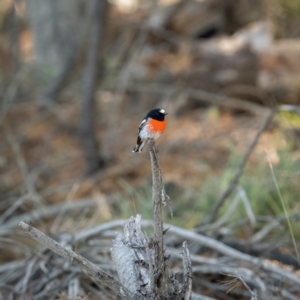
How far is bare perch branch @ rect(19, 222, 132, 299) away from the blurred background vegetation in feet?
7.81

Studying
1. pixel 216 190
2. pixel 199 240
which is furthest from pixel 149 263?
pixel 216 190

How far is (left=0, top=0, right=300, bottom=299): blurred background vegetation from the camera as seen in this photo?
4.97 meters

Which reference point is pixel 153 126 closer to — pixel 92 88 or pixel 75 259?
pixel 75 259

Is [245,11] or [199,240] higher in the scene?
[245,11]

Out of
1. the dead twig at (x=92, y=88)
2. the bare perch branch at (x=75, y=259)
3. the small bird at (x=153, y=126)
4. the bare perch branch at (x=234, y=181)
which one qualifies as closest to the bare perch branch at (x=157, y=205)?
the small bird at (x=153, y=126)

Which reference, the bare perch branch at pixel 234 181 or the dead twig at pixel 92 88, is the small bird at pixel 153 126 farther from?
the dead twig at pixel 92 88

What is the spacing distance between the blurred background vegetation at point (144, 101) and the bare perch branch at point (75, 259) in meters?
2.38

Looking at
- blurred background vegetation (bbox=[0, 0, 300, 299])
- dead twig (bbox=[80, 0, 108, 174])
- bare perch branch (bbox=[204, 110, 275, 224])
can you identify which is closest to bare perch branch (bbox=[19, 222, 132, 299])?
bare perch branch (bbox=[204, 110, 275, 224])

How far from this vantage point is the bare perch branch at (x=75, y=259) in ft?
4.75

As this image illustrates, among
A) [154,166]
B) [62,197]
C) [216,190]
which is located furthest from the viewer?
[62,197]

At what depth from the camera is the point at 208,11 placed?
27.3 ft

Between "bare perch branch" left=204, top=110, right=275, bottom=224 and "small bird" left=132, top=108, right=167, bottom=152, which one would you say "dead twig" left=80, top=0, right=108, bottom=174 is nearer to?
"bare perch branch" left=204, top=110, right=275, bottom=224

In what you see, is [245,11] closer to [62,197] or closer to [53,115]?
[53,115]

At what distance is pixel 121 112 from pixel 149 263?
6.03m
